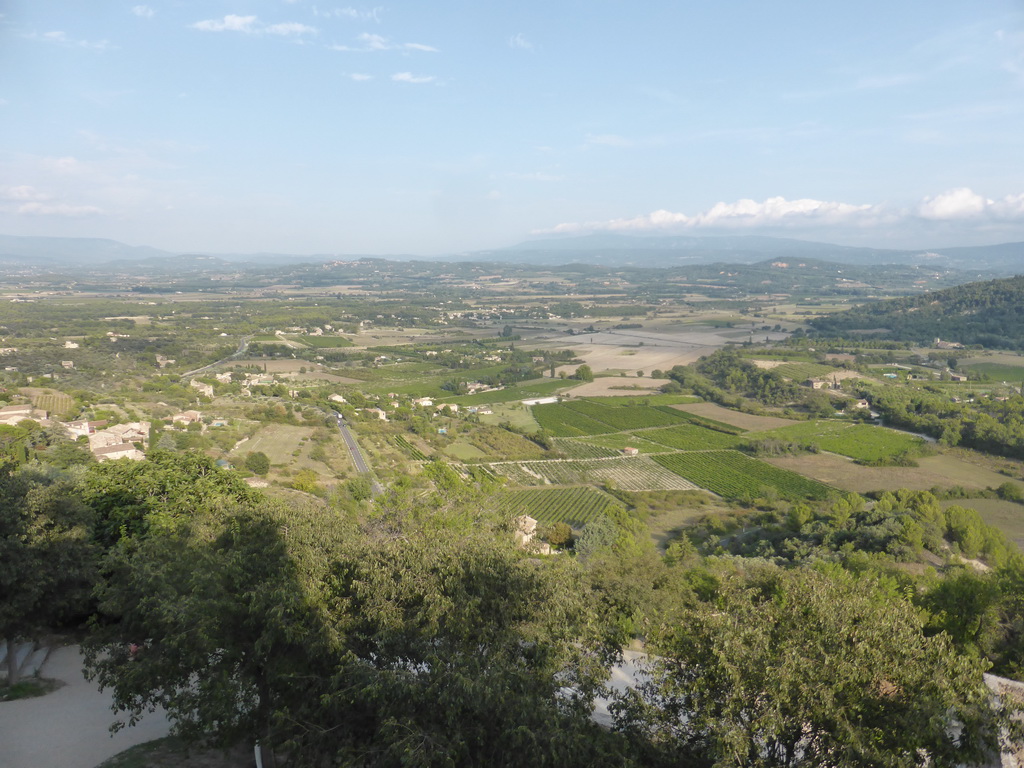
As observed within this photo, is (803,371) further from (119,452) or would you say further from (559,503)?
(119,452)

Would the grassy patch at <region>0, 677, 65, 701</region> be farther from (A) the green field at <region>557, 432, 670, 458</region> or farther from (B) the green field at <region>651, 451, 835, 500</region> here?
(A) the green field at <region>557, 432, 670, 458</region>

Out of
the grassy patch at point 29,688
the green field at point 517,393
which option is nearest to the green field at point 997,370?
the green field at point 517,393

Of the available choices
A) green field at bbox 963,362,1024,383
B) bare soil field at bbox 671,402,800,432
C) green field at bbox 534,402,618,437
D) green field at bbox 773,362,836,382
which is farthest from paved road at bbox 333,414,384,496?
green field at bbox 963,362,1024,383

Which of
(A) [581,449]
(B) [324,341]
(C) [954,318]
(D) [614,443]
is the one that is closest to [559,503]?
(A) [581,449]

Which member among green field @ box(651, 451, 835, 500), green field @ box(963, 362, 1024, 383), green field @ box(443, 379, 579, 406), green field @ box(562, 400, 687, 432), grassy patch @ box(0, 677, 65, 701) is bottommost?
green field @ box(651, 451, 835, 500)

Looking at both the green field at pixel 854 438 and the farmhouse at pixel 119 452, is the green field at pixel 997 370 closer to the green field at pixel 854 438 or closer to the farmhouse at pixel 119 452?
the green field at pixel 854 438

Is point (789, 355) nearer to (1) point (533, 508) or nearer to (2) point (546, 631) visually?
(1) point (533, 508)
